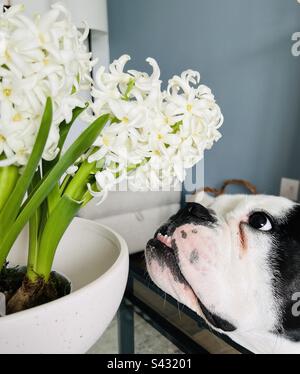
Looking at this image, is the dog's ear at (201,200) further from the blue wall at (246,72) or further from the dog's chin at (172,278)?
the blue wall at (246,72)

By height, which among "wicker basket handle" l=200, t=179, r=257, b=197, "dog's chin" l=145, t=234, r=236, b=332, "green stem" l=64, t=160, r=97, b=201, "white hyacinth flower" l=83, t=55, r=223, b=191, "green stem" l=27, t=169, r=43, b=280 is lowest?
"wicker basket handle" l=200, t=179, r=257, b=197

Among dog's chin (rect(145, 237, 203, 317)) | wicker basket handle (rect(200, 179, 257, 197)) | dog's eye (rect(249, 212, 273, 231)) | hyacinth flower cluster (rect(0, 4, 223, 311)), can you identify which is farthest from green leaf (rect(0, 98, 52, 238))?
wicker basket handle (rect(200, 179, 257, 197))

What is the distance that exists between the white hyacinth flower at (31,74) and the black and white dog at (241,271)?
287mm

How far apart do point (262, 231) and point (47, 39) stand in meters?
0.43

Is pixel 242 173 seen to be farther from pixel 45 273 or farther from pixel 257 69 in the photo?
pixel 45 273

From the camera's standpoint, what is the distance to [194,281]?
48 cm

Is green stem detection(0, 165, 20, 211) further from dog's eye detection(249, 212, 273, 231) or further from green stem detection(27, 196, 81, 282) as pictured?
dog's eye detection(249, 212, 273, 231)

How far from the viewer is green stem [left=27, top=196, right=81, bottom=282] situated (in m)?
0.37

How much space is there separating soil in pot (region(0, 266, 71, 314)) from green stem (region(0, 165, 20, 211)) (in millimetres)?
114

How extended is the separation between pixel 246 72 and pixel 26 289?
4.70 feet

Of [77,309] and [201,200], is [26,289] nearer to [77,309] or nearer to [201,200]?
[77,309]

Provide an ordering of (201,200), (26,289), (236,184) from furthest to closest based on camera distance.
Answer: (236,184), (201,200), (26,289)

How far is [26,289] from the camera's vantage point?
0.38 meters

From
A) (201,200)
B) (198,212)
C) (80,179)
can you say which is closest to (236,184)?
(201,200)
